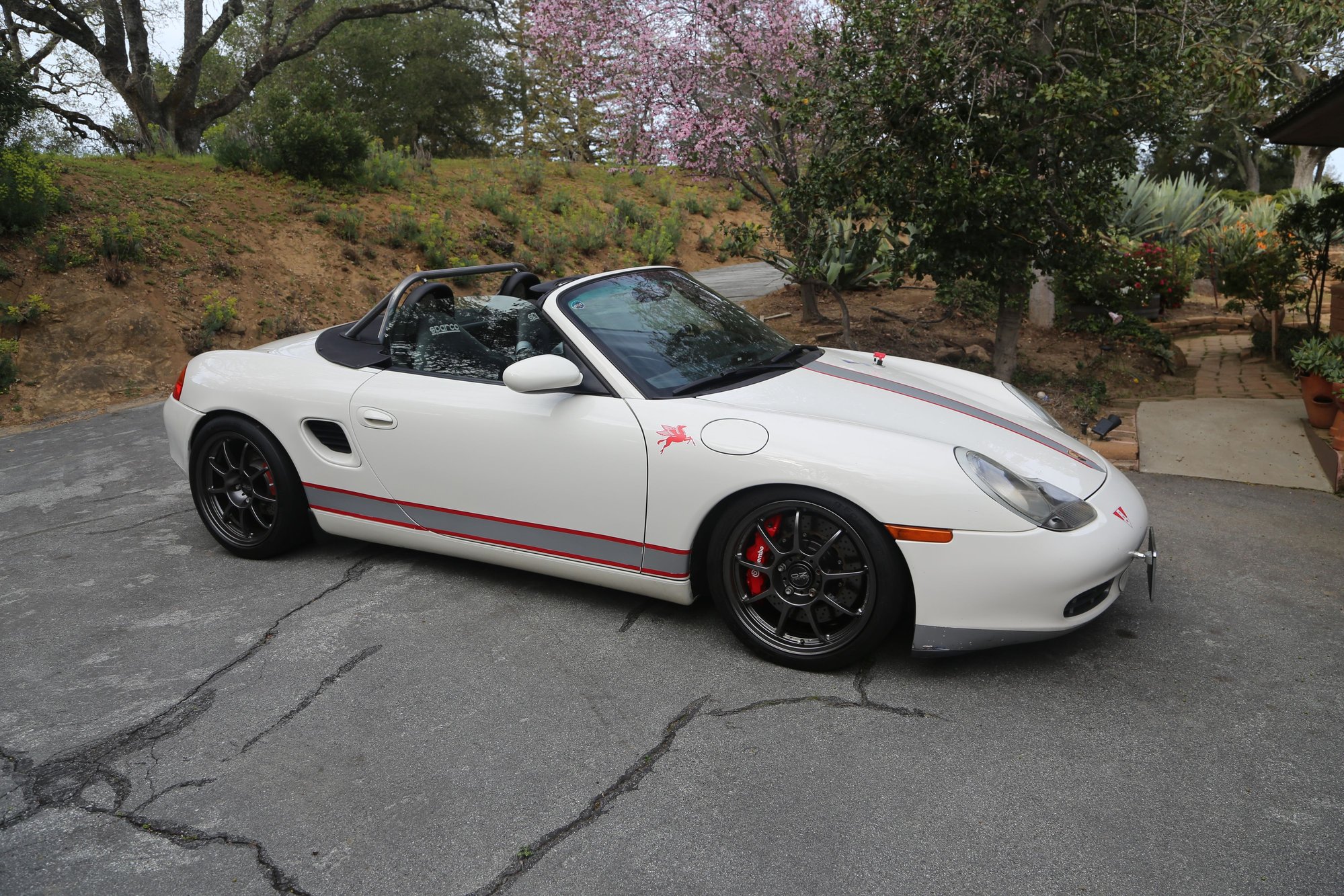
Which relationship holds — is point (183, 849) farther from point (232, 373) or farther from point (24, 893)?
point (232, 373)

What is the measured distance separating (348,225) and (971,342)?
8805 millimetres

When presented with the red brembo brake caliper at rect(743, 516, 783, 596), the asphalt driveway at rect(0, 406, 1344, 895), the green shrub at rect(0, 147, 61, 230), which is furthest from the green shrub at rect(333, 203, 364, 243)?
the red brembo brake caliper at rect(743, 516, 783, 596)

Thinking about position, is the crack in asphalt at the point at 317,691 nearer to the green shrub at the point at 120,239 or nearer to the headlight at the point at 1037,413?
the headlight at the point at 1037,413

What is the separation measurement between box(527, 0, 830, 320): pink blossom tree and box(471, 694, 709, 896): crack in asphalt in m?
6.20

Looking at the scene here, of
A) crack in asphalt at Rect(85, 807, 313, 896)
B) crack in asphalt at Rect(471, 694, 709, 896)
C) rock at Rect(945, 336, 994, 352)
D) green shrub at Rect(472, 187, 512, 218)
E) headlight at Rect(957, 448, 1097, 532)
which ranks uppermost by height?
green shrub at Rect(472, 187, 512, 218)

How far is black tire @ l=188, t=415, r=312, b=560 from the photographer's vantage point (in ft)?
13.5

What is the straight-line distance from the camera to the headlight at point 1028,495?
2930 mm

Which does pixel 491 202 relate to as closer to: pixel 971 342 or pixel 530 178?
pixel 530 178

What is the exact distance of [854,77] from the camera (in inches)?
261

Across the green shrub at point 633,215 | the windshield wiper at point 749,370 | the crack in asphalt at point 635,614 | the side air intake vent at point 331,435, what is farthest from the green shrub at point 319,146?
the crack in asphalt at point 635,614

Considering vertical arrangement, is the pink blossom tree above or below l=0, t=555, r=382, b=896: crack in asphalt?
above

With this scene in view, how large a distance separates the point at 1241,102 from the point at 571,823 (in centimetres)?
597

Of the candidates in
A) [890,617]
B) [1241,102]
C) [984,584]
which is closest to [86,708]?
[890,617]

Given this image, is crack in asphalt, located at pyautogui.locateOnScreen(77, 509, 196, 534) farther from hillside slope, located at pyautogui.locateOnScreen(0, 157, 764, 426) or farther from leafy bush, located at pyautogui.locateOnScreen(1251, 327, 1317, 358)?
leafy bush, located at pyautogui.locateOnScreen(1251, 327, 1317, 358)
